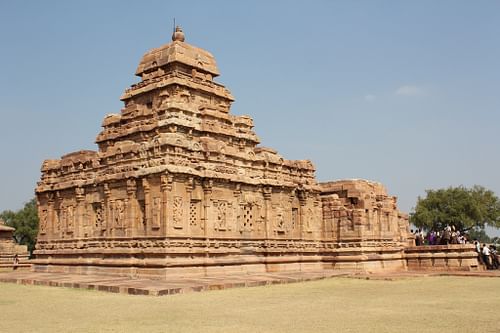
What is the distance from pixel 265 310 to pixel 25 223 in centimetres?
6065

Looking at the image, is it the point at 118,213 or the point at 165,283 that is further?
the point at 118,213

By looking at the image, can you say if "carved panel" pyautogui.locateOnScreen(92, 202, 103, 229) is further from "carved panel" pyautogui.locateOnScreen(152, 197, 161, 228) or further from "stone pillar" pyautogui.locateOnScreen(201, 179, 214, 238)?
"stone pillar" pyautogui.locateOnScreen(201, 179, 214, 238)

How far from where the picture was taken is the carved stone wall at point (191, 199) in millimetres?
22234

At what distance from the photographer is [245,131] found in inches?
1130

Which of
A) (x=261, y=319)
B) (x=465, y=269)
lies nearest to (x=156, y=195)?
(x=261, y=319)

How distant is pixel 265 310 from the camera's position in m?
12.5

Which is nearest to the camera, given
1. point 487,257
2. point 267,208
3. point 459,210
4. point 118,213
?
point 118,213

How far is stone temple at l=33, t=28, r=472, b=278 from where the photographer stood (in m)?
22.2

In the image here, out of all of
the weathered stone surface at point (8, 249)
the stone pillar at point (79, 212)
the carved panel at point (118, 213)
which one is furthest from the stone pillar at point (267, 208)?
the weathered stone surface at point (8, 249)

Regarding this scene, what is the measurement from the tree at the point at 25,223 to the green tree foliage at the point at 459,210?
46363 millimetres

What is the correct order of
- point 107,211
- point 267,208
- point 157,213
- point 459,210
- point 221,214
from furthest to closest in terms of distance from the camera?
point 459,210
point 267,208
point 107,211
point 221,214
point 157,213

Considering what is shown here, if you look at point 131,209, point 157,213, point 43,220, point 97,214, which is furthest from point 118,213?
point 43,220

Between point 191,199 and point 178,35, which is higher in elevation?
point 178,35

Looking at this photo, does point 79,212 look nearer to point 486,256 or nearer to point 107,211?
point 107,211
